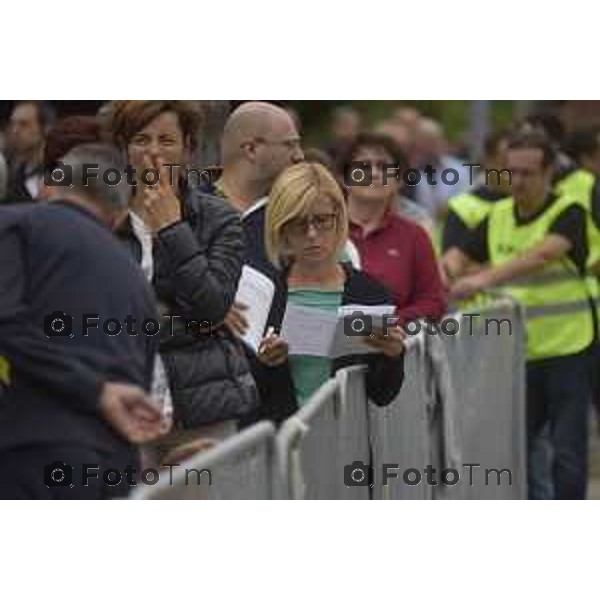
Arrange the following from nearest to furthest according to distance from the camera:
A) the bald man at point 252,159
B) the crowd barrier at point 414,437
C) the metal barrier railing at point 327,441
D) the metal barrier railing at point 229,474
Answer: the metal barrier railing at point 229,474 → the crowd barrier at point 414,437 → the metal barrier railing at point 327,441 → the bald man at point 252,159

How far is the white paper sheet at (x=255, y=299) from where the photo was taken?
27.1ft

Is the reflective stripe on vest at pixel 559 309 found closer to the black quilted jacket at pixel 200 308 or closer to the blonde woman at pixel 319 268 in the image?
the blonde woman at pixel 319 268

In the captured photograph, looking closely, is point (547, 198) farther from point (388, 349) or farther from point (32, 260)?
point (32, 260)

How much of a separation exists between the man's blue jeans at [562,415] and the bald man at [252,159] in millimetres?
3497

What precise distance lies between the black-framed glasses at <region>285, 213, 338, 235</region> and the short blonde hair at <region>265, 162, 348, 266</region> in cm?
2

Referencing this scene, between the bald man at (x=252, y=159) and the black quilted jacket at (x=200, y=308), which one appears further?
the bald man at (x=252, y=159)

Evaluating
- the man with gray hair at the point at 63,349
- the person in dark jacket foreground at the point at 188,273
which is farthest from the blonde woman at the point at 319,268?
the man with gray hair at the point at 63,349

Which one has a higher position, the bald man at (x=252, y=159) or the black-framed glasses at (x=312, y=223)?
the bald man at (x=252, y=159)

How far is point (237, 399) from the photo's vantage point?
7969mm

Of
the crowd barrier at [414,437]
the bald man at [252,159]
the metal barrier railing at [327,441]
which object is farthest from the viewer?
the bald man at [252,159]

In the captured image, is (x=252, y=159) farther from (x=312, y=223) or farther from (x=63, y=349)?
(x=63, y=349)

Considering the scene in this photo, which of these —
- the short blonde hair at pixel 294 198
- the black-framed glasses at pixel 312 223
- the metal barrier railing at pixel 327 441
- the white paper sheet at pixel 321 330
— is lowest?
the metal barrier railing at pixel 327 441

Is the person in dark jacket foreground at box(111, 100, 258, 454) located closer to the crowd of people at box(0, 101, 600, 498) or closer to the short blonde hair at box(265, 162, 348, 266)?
the crowd of people at box(0, 101, 600, 498)

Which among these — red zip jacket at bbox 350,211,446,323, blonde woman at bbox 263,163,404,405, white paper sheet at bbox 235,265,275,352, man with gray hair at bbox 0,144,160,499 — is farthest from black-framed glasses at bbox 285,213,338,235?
red zip jacket at bbox 350,211,446,323
